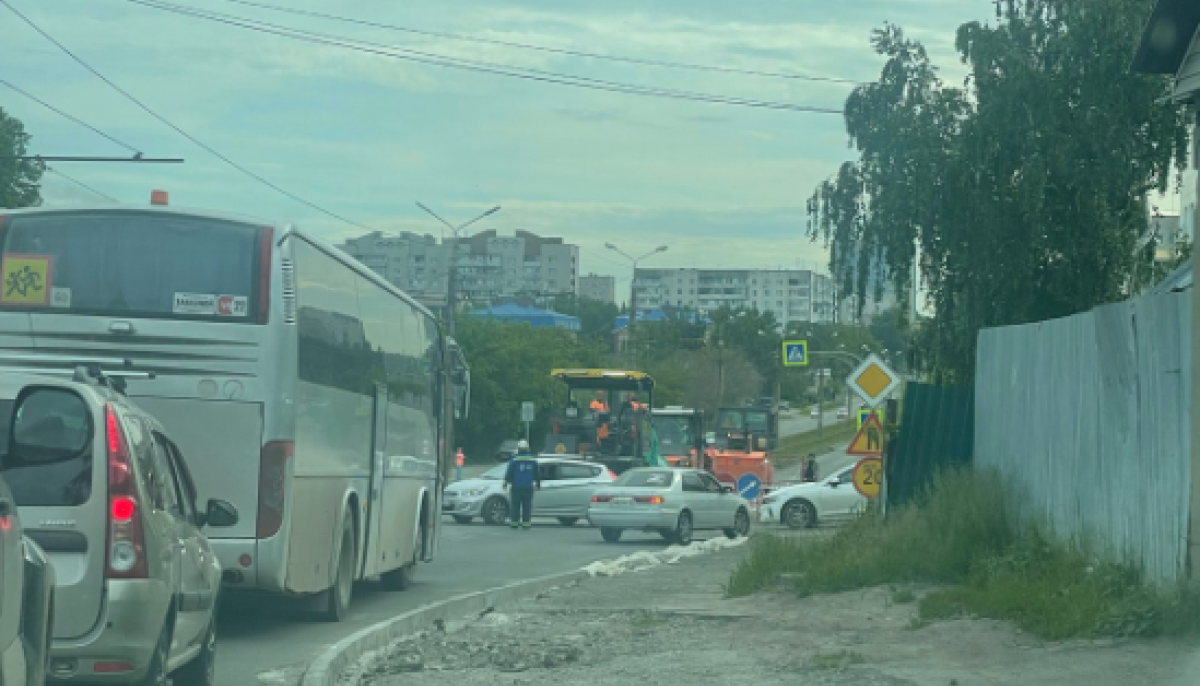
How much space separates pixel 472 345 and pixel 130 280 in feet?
190

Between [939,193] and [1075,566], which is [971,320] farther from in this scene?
[1075,566]

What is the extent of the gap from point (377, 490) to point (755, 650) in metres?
5.99

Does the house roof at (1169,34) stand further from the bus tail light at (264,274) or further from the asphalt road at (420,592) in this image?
the asphalt road at (420,592)

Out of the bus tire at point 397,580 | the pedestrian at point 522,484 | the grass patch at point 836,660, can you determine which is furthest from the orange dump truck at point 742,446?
the grass patch at point 836,660

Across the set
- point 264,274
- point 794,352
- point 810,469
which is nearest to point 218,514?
point 264,274

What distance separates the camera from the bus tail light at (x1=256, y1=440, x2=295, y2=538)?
38.5 ft

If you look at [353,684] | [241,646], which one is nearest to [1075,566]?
[353,684]

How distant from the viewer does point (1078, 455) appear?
12.7 metres

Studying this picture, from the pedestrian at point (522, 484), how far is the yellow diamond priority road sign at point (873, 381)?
12.6m

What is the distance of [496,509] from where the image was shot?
3434 centimetres

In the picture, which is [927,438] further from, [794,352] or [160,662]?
[794,352]

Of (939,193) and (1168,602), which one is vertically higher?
(939,193)

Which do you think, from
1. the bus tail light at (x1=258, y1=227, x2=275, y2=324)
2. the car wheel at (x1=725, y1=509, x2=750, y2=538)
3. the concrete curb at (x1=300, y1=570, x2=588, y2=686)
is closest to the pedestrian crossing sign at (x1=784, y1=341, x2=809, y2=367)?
the car wheel at (x1=725, y1=509, x2=750, y2=538)

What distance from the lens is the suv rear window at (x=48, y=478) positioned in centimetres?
726
